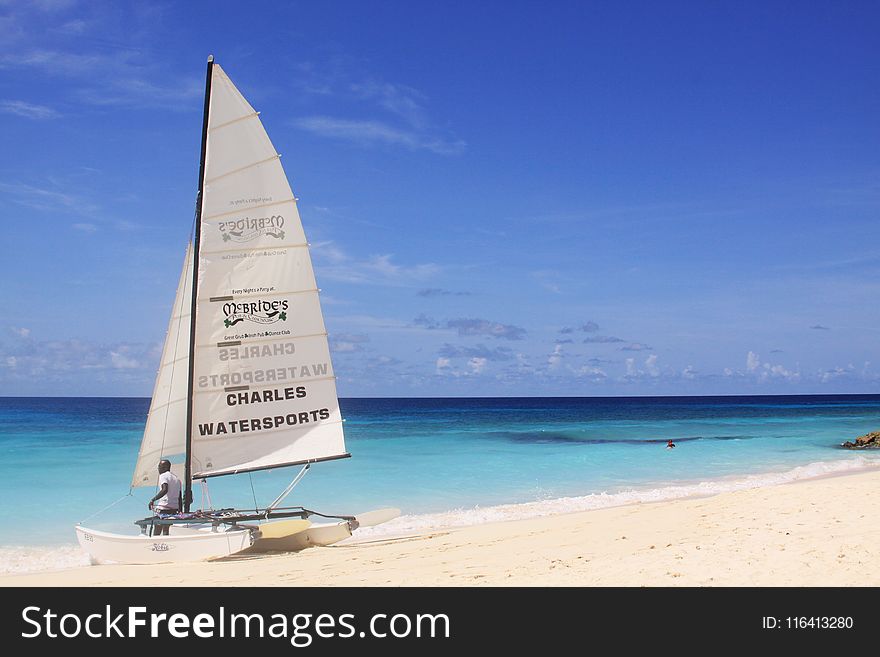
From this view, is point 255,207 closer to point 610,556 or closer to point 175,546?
Answer: point 175,546

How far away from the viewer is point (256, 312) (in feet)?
38.2

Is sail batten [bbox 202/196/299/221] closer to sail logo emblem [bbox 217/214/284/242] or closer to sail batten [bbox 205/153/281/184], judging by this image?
sail logo emblem [bbox 217/214/284/242]

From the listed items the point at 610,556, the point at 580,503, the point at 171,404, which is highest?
the point at 171,404

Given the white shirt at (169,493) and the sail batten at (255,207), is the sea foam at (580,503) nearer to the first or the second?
the white shirt at (169,493)

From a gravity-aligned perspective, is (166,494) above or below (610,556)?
above

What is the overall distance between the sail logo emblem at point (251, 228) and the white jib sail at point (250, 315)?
16mm

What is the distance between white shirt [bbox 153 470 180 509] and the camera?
1126cm

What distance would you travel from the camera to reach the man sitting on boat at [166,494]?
11198mm

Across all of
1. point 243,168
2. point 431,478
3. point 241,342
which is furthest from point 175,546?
point 431,478

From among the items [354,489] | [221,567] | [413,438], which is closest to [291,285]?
[221,567]

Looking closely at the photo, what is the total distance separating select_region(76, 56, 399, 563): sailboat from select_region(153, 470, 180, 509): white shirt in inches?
6.4

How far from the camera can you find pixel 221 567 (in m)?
9.84

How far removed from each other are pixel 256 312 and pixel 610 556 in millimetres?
6637

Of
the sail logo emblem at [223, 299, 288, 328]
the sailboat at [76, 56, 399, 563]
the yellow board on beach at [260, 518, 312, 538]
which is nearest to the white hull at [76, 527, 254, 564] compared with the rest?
the yellow board on beach at [260, 518, 312, 538]
